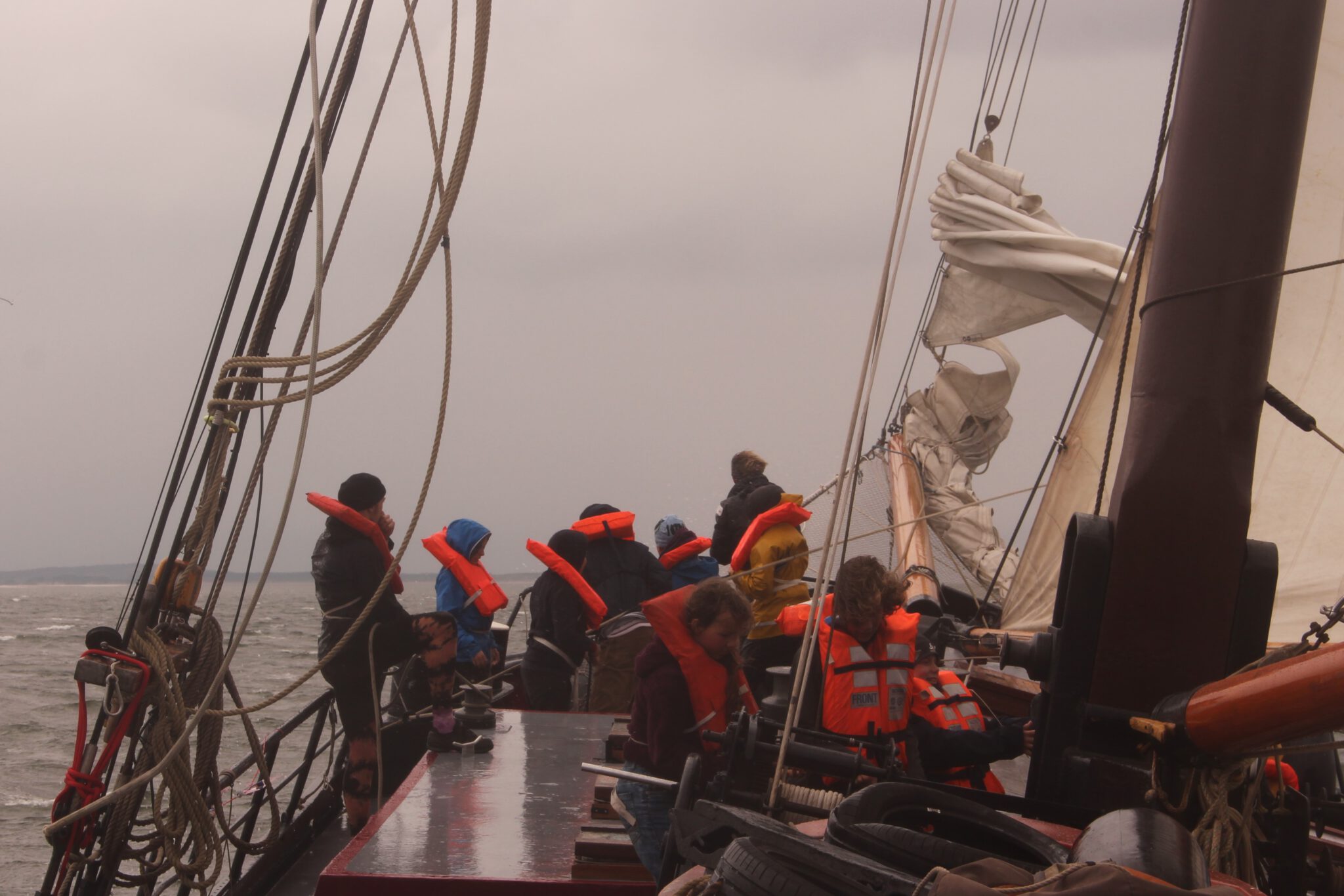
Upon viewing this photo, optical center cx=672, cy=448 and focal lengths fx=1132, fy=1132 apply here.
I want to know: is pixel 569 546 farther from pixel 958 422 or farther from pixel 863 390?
pixel 958 422

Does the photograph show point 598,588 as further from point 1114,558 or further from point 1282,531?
point 1114,558

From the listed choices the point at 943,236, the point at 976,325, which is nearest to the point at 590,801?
the point at 943,236

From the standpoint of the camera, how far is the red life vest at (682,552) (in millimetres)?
8336

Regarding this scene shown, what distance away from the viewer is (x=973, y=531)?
12414 mm

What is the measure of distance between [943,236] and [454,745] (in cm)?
791

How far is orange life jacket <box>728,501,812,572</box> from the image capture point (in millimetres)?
6887

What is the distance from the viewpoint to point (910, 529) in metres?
11.4

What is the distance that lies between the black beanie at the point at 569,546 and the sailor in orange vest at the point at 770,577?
1044 mm

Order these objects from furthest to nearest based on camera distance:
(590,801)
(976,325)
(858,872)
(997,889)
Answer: (976,325) → (590,801) → (858,872) → (997,889)

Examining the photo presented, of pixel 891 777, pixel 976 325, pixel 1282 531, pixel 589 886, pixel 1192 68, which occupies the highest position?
pixel 976 325

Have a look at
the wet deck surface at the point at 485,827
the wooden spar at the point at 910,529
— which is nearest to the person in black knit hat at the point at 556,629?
the wet deck surface at the point at 485,827

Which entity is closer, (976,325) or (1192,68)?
(1192,68)

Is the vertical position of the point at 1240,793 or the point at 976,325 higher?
the point at 976,325

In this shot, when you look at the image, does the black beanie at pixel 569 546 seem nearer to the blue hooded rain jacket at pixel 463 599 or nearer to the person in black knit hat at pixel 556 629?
the person in black knit hat at pixel 556 629
